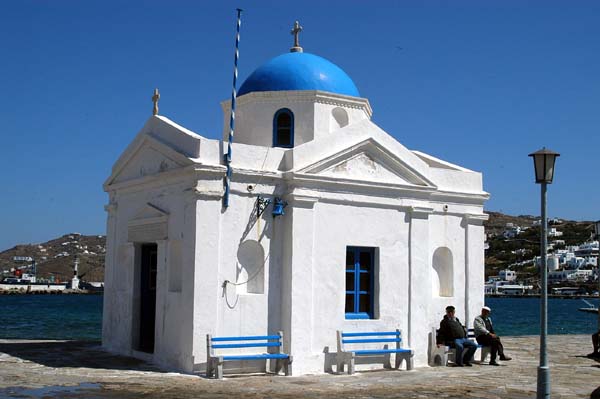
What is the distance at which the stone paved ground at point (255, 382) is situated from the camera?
41.9ft

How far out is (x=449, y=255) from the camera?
1877 cm

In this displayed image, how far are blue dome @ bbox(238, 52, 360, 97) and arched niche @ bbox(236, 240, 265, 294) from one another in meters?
4.67

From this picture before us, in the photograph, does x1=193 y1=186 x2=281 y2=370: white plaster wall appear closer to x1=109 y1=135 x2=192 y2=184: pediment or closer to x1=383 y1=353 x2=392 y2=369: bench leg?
x1=109 y1=135 x2=192 y2=184: pediment

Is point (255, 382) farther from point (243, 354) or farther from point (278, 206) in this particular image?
point (278, 206)

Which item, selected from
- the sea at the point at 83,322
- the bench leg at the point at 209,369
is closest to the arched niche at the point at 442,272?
the sea at the point at 83,322

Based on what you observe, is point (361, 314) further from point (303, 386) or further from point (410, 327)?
point (303, 386)

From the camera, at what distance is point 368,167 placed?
17.0m

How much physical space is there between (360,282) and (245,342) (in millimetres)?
3103

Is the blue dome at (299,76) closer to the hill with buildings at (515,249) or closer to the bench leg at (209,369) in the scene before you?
the bench leg at (209,369)

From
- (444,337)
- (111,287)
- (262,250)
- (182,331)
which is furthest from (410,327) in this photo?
(111,287)

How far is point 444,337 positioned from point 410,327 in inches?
37.2

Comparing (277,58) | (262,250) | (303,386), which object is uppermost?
(277,58)

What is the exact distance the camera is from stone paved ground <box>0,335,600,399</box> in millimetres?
12758

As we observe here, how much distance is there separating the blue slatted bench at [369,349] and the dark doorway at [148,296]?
14.9ft
